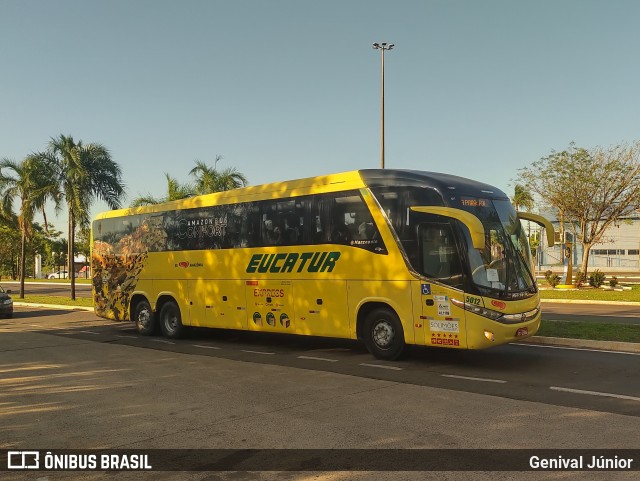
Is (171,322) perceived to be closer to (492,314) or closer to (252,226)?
(252,226)

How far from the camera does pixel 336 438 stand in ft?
18.8

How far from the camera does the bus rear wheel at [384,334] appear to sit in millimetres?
10281

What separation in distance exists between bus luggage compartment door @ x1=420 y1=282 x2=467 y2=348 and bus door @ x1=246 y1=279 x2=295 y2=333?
3.34m

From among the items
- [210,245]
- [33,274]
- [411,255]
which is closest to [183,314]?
[210,245]

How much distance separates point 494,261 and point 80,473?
706cm

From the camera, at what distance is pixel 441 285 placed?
9.60m

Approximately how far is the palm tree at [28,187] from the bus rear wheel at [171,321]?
15952 mm

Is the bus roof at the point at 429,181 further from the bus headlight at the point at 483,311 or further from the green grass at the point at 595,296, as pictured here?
the green grass at the point at 595,296

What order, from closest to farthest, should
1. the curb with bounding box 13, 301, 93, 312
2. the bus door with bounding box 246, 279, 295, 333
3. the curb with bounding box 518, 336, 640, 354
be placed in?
the curb with bounding box 518, 336, 640, 354
the bus door with bounding box 246, 279, 295, 333
the curb with bounding box 13, 301, 93, 312

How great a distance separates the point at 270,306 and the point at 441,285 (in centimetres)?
438

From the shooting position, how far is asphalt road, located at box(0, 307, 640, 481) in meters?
5.67

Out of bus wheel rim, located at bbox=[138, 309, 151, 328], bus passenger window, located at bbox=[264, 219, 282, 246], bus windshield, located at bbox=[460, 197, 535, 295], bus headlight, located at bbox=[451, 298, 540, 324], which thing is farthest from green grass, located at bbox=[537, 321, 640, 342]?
bus wheel rim, located at bbox=[138, 309, 151, 328]

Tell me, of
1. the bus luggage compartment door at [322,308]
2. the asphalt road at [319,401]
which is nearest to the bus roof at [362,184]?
the bus luggage compartment door at [322,308]

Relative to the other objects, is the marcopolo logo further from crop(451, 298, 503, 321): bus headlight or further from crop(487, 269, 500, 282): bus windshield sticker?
crop(487, 269, 500, 282): bus windshield sticker
